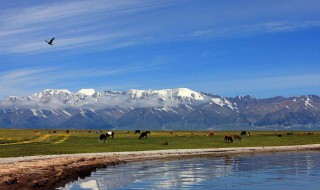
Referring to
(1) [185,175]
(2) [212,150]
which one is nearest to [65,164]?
(1) [185,175]

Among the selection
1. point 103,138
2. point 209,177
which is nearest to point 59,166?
point 209,177

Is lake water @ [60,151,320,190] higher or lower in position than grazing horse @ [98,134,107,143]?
lower

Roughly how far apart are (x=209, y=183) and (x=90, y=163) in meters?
23.7

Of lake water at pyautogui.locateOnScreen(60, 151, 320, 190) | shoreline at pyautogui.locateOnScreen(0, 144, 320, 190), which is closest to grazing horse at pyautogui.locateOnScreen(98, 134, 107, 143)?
shoreline at pyautogui.locateOnScreen(0, 144, 320, 190)

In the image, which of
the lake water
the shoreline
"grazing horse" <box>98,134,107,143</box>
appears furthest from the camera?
"grazing horse" <box>98,134,107,143</box>

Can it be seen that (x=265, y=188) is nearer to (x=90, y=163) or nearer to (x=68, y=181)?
(x=68, y=181)

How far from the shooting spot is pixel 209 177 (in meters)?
44.4

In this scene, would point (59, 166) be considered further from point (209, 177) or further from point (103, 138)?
point (103, 138)

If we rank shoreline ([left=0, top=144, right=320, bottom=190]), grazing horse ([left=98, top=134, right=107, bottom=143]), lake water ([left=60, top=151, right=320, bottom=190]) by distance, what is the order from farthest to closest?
grazing horse ([left=98, top=134, right=107, bottom=143]) < shoreline ([left=0, top=144, right=320, bottom=190]) < lake water ([left=60, top=151, right=320, bottom=190])

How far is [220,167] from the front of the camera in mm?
54344

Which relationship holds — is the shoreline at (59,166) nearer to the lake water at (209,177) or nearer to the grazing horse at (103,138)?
the lake water at (209,177)

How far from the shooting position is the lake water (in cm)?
3869

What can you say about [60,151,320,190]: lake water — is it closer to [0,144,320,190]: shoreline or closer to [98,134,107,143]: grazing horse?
[0,144,320,190]: shoreline

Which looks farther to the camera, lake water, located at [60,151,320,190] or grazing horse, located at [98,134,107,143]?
grazing horse, located at [98,134,107,143]
